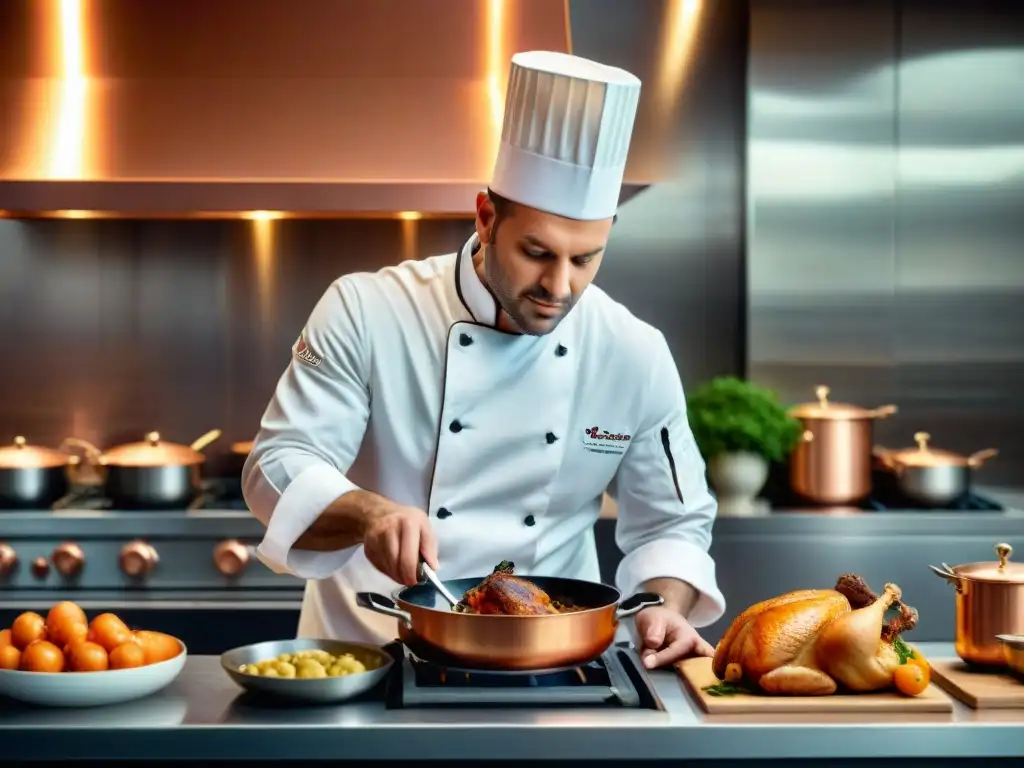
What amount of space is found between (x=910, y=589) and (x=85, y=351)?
2.49 metres

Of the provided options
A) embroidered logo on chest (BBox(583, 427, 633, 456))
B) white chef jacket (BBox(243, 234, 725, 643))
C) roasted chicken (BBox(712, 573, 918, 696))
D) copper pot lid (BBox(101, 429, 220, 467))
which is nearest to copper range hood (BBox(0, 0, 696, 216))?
copper pot lid (BBox(101, 429, 220, 467))

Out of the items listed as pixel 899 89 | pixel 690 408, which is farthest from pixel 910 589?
pixel 899 89

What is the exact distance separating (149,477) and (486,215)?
1762mm

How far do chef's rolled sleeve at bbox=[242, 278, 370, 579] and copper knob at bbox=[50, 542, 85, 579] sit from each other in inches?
53.7

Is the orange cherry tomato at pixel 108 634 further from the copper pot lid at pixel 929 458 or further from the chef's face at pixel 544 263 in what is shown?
the copper pot lid at pixel 929 458

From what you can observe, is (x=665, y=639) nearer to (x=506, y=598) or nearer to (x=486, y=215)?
(x=506, y=598)

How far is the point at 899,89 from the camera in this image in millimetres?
3812

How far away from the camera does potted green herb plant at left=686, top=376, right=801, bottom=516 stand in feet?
11.3

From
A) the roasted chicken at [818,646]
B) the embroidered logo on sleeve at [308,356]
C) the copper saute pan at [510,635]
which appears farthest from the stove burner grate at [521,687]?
the embroidered logo on sleeve at [308,356]

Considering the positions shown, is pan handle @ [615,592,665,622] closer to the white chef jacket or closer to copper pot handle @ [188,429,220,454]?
the white chef jacket

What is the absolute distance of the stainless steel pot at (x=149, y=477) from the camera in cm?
342

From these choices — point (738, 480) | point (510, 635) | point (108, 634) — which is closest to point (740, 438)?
point (738, 480)

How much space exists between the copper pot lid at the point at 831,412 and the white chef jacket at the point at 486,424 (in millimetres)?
1315

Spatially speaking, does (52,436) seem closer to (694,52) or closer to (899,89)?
(694,52)
